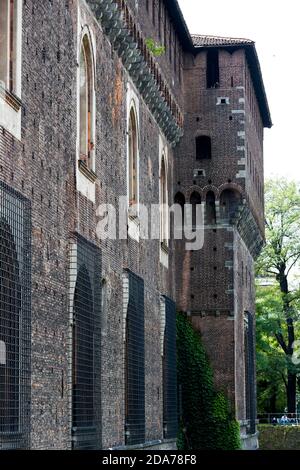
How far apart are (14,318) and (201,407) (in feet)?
58.5

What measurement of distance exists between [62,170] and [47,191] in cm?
109

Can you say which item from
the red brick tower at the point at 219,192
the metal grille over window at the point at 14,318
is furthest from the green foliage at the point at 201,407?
the metal grille over window at the point at 14,318

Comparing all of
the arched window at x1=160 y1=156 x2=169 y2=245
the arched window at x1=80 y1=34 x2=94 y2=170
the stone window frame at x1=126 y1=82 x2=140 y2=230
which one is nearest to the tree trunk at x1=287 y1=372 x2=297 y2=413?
the arched window at x1=160 y1=156 x2=169 y2=245

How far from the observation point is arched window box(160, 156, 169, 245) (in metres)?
31.3

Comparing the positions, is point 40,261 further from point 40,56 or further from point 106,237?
point 106,237

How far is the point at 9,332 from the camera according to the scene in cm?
1605

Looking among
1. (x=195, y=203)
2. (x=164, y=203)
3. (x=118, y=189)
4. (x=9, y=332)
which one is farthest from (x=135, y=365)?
(x=9, y=332)

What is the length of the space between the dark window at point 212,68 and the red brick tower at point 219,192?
3cm

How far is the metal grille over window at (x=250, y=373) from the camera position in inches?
1564

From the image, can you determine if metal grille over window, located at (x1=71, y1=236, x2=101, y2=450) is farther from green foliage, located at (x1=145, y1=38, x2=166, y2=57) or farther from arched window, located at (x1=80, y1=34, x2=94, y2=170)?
green foliage, located at (x1=145, y1=38, x2=166, y2=57)

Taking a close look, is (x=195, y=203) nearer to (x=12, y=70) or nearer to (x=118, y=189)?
(x=118, y=189)

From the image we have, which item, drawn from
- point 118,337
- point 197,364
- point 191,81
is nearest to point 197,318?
point 197,364

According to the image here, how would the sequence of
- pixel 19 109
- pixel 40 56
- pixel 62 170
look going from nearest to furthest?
pixel 19 109, pixel 40 56, pixel 62 170

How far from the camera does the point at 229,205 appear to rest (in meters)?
34.7
